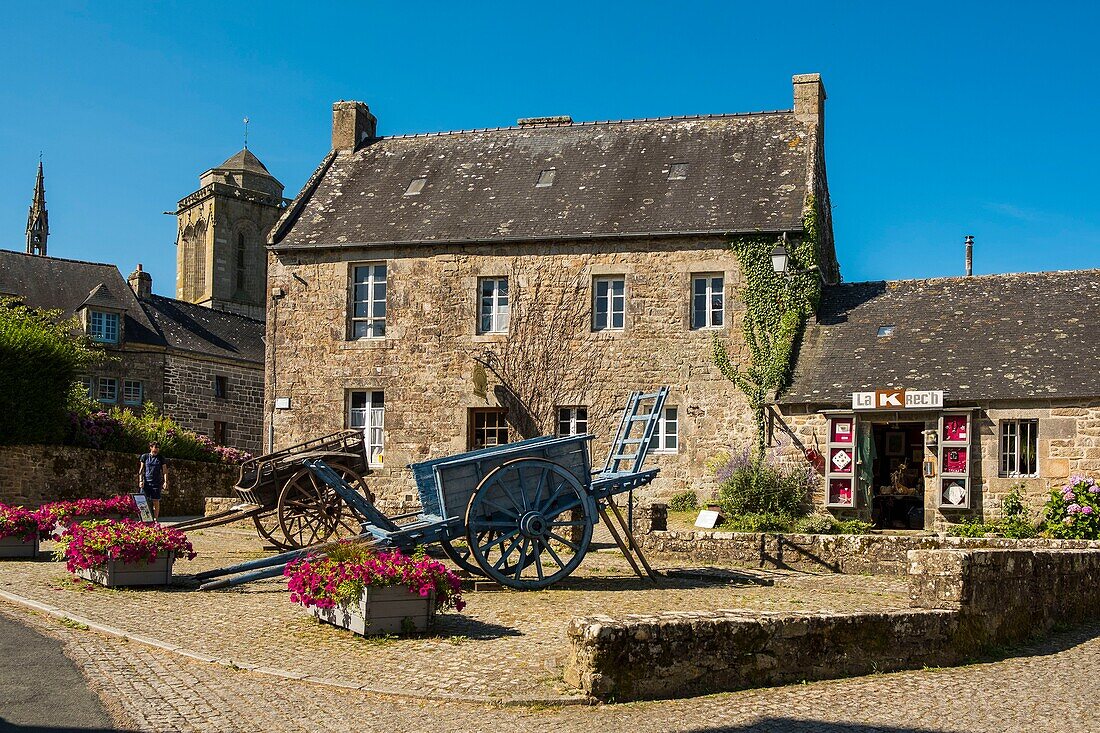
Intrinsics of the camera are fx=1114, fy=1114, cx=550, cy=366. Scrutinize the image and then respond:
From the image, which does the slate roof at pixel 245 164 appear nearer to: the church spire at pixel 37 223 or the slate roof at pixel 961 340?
the church spire at pixel 37 223

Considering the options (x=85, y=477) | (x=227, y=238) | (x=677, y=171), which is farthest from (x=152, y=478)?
(x=227, y=238)

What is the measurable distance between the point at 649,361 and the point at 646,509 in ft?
21.9

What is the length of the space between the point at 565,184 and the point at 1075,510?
12.0m

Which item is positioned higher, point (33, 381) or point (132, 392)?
point (132, 392)

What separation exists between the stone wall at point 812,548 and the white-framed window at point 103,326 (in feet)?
82.5

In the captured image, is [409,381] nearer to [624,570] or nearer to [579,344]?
[579,344]

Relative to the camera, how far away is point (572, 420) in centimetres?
2231

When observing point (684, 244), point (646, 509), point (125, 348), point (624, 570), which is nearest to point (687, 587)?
point (624, 570)

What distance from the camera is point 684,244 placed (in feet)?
71.3

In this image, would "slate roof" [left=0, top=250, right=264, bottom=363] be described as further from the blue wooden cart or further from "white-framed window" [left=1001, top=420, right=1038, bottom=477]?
the blue wooden cart

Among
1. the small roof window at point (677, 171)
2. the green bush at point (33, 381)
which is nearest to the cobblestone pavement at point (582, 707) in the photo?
the green bush at point (33, 381)

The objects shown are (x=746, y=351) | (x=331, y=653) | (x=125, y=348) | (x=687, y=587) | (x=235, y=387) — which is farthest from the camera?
(x=235, y=387)

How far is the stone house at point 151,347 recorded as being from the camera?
34625 mm

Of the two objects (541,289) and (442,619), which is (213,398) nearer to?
(541,289)
